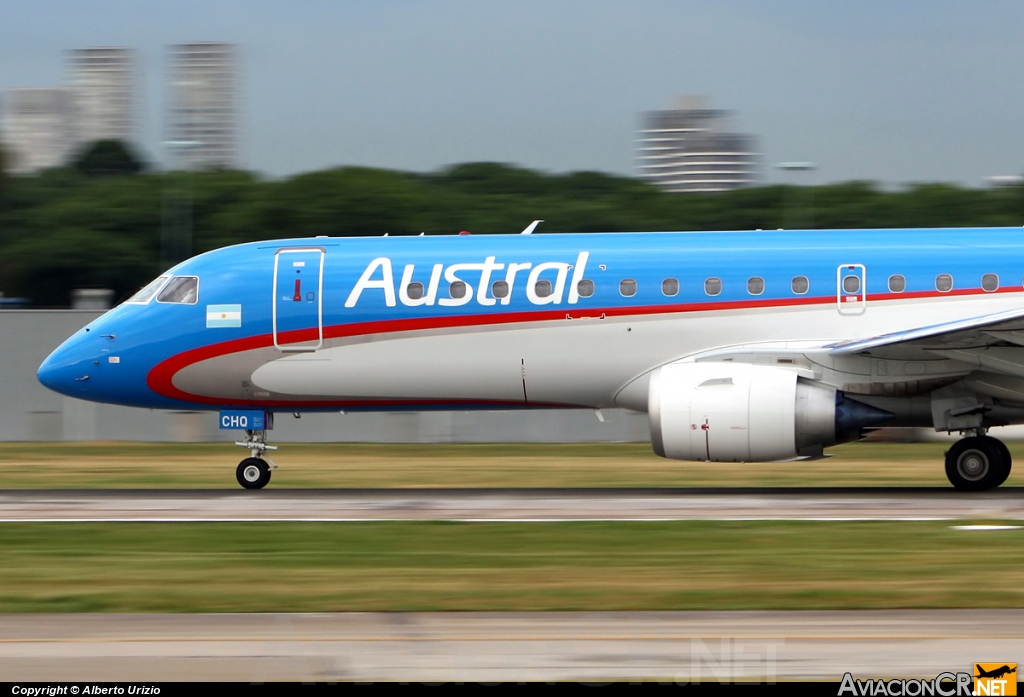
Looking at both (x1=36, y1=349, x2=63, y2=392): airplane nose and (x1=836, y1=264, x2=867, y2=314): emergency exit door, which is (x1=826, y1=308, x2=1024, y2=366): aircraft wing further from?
(x1=36, y1=349, x2=63, y2=392): airplane nose

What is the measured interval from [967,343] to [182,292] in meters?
10.5

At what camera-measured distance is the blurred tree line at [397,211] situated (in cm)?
7119

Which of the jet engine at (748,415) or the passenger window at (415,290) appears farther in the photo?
the passenger window at (415,290)

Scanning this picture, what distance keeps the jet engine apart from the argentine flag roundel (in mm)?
5950

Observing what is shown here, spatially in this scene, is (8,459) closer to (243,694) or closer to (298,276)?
(298,276)

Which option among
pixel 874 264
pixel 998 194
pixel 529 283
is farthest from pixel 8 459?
pixel 998 194

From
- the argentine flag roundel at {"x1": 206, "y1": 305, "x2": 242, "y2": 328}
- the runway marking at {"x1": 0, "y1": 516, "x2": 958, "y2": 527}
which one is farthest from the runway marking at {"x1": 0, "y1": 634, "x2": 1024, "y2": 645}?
the argentine flag roundel at {"x1": 206, "y1": 305, "x2": 242, "y2": 328}

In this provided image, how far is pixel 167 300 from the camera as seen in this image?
19750 mm

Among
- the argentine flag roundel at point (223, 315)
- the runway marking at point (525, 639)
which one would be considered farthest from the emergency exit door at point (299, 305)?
the runway marking at point (525, 639)

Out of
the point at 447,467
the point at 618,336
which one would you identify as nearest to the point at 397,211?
the point at 447,467

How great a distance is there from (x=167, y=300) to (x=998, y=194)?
2357 inches

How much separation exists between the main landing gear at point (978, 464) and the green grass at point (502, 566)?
383 cm

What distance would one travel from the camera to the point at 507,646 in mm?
8594

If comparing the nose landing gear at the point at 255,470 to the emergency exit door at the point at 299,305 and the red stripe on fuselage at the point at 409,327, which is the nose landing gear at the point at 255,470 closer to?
the red stripe on fuselage at the point at 409,327
